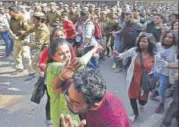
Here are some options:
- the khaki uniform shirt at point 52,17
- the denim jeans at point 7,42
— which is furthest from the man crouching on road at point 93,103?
the denim jeans at point 7,42

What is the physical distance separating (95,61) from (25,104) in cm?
150

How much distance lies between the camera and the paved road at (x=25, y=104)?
469 cm

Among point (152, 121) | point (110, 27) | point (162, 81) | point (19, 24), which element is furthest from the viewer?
point (110, 27)

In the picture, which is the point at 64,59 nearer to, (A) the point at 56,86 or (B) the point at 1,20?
(A) the point at 56,86

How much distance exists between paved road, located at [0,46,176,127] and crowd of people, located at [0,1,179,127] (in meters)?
0.17

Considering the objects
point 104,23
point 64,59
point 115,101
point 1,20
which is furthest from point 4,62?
point 115,101

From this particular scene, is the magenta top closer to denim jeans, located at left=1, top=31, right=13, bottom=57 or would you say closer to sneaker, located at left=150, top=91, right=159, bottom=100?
sneaker, located at left=150, top=91, right=159, bottom=100

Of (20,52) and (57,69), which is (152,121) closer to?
(57,69)

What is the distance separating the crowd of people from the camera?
152cm

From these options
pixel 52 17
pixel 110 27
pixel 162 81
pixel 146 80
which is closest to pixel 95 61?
pixel 162 81

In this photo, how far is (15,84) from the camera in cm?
645

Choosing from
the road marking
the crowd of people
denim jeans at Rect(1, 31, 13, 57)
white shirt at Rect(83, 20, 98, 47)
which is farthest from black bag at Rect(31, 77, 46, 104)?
denim jeans at Rect(1, 31, 13, 57)

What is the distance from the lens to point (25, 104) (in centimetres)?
538

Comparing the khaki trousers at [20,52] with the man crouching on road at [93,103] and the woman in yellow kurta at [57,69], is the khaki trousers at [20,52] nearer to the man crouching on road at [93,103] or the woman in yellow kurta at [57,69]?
the woman in yellow kurta at [57,69]
